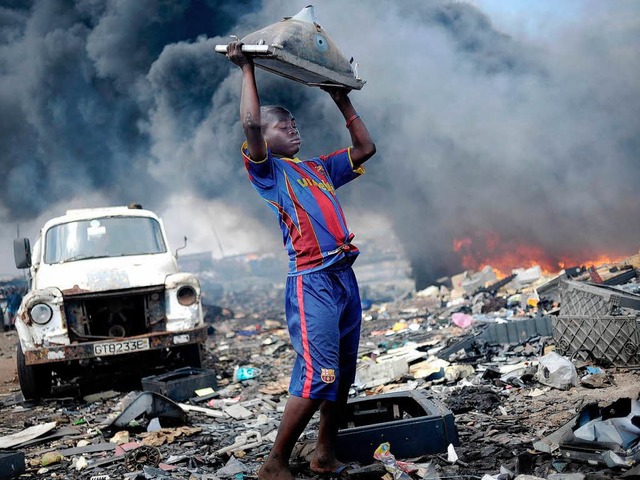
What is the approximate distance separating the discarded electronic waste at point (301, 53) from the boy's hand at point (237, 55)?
26 mm

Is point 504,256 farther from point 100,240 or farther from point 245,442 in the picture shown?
point 245,442

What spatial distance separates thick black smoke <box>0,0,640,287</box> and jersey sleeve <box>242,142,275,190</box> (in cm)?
1431

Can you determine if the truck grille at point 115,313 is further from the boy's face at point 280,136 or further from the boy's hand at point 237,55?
the boy's hand at point 237,55

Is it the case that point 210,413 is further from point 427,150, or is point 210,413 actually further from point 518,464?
point 427,150

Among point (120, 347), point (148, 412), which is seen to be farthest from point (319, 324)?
point (120, 347)

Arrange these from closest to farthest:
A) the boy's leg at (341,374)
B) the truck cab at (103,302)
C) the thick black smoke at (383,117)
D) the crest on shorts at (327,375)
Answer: the crest on shorts at (327,375) < the boy's leg at (341,374) < the truck cab at (103,302) < the thick black smoke at (383,117)

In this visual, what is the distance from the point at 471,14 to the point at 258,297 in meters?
14.4

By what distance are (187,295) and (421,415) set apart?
404 cm

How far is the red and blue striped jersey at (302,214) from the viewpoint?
2.73 metres

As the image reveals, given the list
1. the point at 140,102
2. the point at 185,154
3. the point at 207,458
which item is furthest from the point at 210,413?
the point at 140,102

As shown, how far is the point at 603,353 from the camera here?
4773 mm

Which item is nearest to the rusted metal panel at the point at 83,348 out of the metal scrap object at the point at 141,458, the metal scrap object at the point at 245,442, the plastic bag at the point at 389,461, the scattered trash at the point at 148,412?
the scattered trash at the point at 148,412

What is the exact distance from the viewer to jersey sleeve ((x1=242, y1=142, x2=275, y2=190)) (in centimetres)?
271

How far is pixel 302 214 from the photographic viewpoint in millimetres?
2744
